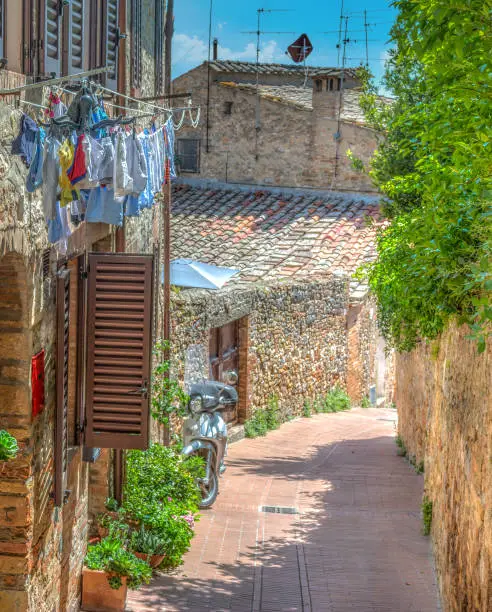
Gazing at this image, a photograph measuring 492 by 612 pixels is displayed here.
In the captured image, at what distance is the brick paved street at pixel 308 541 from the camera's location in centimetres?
789

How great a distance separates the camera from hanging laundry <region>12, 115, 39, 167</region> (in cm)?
471

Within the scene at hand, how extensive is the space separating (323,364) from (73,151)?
1284 cm

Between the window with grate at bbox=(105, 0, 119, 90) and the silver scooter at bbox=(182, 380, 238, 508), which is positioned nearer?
the window with grate at bbox=(105, 0, 119, 90)

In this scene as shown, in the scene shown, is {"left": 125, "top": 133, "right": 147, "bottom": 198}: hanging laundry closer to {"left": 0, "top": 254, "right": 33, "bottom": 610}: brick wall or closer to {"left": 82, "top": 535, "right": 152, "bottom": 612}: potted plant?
{"left": 0, "top": 254, "right": 33, "bottom": 610}: brick wall

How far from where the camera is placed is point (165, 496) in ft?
28.8

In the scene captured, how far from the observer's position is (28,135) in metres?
4.77

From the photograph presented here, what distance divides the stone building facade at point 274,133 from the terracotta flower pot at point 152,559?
15.0m

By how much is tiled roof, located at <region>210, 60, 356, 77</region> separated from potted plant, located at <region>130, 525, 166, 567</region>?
16.8m

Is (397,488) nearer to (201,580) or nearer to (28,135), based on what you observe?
(201,580)

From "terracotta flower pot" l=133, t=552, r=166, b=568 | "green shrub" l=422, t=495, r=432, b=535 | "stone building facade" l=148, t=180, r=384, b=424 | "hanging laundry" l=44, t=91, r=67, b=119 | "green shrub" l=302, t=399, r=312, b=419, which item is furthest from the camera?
"green shrub" l=302, t=399, r=312, b=419

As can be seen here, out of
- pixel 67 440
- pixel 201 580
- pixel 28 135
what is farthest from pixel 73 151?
pixel 201 580

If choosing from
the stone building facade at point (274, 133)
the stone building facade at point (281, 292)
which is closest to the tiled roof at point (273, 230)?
the stone building facade at point (281, 292)

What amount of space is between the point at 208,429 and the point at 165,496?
6.37 ft

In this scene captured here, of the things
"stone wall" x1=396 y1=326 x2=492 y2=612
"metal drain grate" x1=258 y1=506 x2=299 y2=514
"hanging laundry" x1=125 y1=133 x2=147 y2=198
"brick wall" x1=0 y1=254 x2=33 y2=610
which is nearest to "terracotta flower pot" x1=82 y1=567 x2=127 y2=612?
Answer: "brick wall" x1=0 y1=254 x2=33 y2=610
